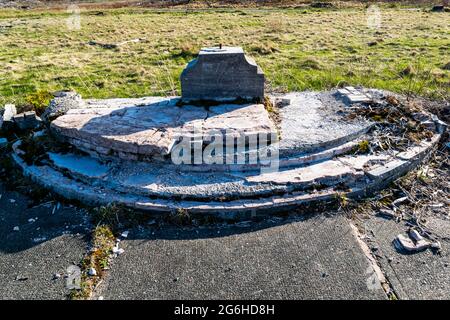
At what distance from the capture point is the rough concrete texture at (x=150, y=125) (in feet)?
20.2

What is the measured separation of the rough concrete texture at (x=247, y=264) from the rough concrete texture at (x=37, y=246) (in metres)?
0.61

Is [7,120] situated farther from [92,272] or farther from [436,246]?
[436,246]

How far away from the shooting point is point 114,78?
470 inches

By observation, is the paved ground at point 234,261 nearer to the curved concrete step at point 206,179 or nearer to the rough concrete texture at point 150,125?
the curved concrete step at point 206,179

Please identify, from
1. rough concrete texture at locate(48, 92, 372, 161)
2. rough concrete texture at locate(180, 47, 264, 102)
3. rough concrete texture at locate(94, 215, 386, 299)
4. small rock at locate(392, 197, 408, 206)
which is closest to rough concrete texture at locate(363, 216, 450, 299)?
rough concrete texture at locate(94, 215, 386, 299)

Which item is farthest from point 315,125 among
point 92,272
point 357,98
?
point 92,272

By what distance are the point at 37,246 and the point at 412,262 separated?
4702 millimetres

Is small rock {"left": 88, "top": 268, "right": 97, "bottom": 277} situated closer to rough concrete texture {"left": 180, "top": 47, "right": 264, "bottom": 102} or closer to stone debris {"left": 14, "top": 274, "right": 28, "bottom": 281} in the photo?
stone debris {"left": 14, "top": 274, "right": 28, "bottom": 281}

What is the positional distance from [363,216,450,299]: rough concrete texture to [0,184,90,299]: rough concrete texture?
372cm

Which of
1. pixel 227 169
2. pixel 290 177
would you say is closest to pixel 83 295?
pixel 227 169

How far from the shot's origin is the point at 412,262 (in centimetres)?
458

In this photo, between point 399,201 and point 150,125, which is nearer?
point 399,201

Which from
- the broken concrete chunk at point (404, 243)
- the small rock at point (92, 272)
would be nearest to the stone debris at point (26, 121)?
the small rock at point (92, 272)

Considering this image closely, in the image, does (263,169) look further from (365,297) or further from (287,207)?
(365,297)
